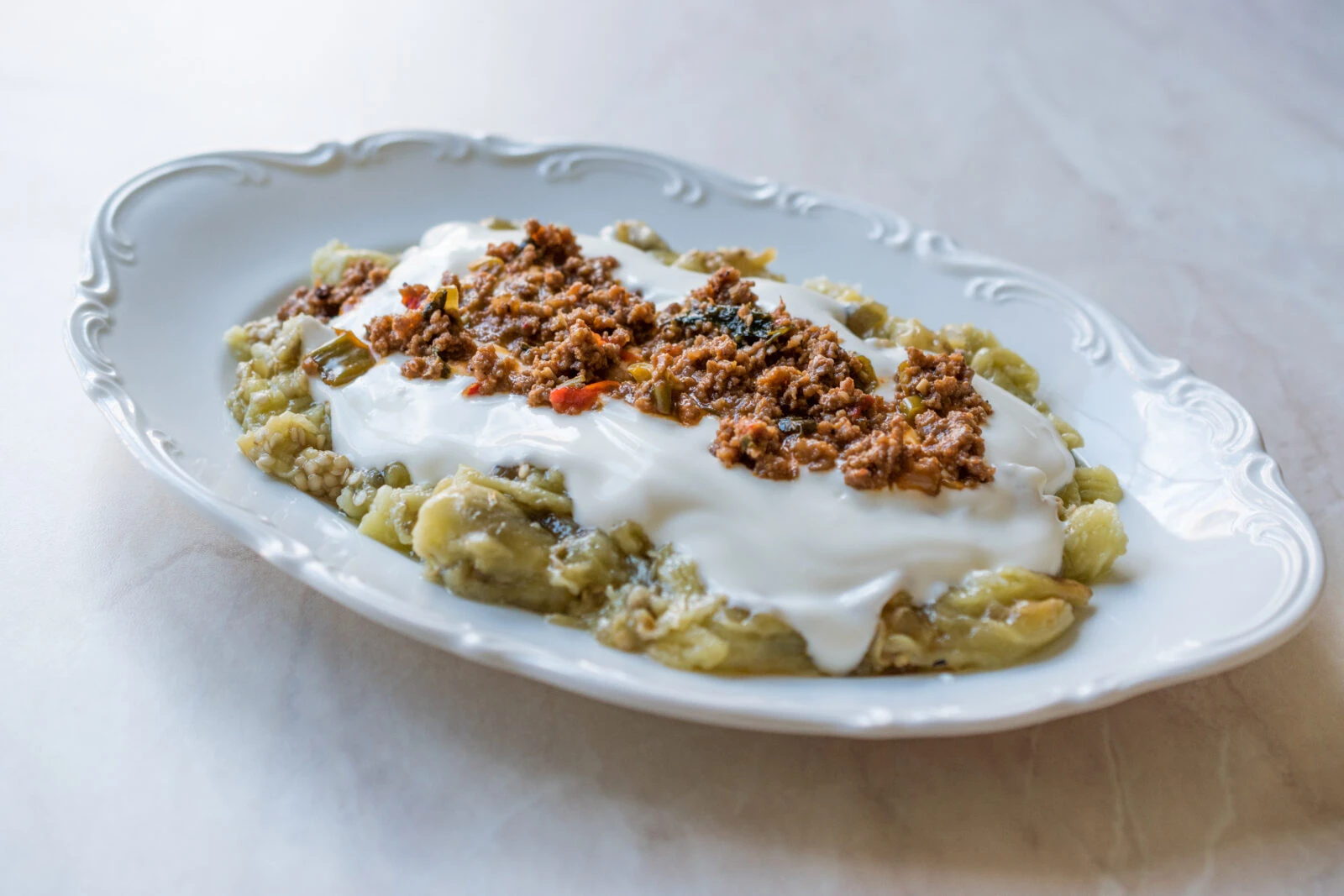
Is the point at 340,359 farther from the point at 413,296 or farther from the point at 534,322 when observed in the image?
the point at 534,322

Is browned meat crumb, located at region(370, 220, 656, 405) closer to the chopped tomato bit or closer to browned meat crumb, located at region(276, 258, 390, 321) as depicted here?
the chopped tomato bit

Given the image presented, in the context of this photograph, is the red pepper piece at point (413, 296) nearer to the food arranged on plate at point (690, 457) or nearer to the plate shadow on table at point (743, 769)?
the food arranged on plate at point (690, 457)

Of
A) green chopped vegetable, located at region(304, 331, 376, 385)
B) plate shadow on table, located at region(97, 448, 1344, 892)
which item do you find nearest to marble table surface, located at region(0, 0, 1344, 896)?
plate shadow on table, located at region(97, 448, 1344, 892)

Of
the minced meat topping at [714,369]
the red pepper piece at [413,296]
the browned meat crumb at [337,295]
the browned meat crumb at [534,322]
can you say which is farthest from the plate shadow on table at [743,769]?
→ the browned meat crumb at [337,295]

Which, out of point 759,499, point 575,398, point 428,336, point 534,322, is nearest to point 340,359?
point 428,336

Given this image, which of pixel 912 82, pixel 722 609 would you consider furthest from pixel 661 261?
pixel 912 82
